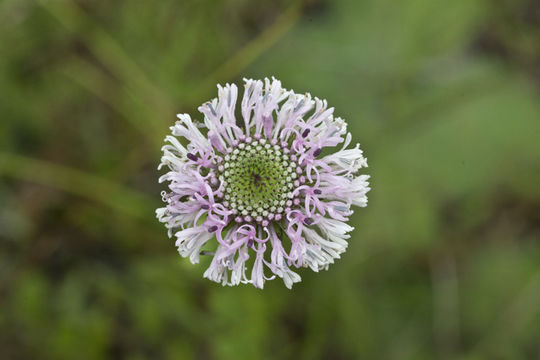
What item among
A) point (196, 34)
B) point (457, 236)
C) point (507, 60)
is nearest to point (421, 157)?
point (457, 236)

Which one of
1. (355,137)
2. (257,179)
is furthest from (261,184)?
(355,137)

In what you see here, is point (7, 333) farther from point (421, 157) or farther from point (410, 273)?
point (421, 157)

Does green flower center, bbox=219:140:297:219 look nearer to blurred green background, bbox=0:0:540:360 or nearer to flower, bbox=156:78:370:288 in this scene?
flower, bbox=156:78:370:288

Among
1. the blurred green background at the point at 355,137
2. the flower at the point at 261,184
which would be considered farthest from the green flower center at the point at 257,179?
the blurred green background at the point at 355,137

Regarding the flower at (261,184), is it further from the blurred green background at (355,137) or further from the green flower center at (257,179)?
the blurred green background at (355,137)

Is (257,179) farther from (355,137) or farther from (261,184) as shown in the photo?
(355,137)

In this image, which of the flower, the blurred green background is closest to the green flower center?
the flower
